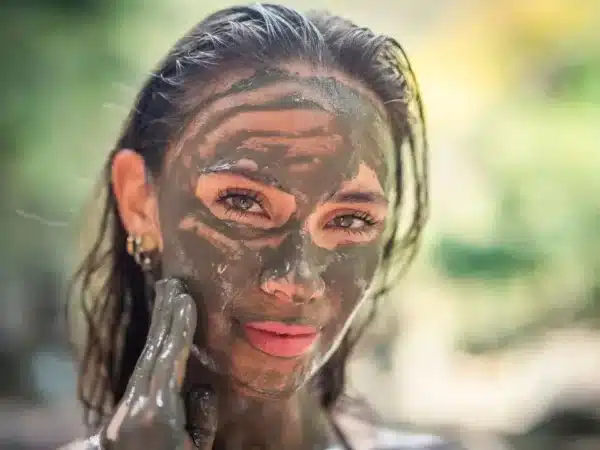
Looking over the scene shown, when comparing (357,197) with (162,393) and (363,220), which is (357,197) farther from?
(162,393)

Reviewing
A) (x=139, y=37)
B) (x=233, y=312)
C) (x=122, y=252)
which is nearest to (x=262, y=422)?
(x=233, y=312)

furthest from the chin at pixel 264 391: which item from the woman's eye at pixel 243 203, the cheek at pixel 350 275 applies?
the woman's eye at pixel 243 203

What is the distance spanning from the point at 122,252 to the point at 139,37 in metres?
0.29

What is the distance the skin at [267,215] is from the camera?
79cm

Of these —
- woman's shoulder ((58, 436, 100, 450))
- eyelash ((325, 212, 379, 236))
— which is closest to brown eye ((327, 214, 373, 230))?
eyelash ((325, 212, 379, 236))

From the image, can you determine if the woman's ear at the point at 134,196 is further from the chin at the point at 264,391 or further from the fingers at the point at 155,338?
the chin at the point at 264,391

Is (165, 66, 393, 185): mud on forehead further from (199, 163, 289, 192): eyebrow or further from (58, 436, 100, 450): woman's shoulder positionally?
(58, 436, 100, 450): woman's shoulder

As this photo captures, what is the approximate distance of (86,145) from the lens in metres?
0.90

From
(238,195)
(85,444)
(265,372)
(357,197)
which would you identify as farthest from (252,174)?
(85,444)

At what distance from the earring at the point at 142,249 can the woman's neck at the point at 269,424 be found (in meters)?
0.20

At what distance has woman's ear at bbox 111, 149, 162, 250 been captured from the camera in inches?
33.5

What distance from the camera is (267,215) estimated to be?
80cm

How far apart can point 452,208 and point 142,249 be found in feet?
1.43

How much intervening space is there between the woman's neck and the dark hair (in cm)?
5
